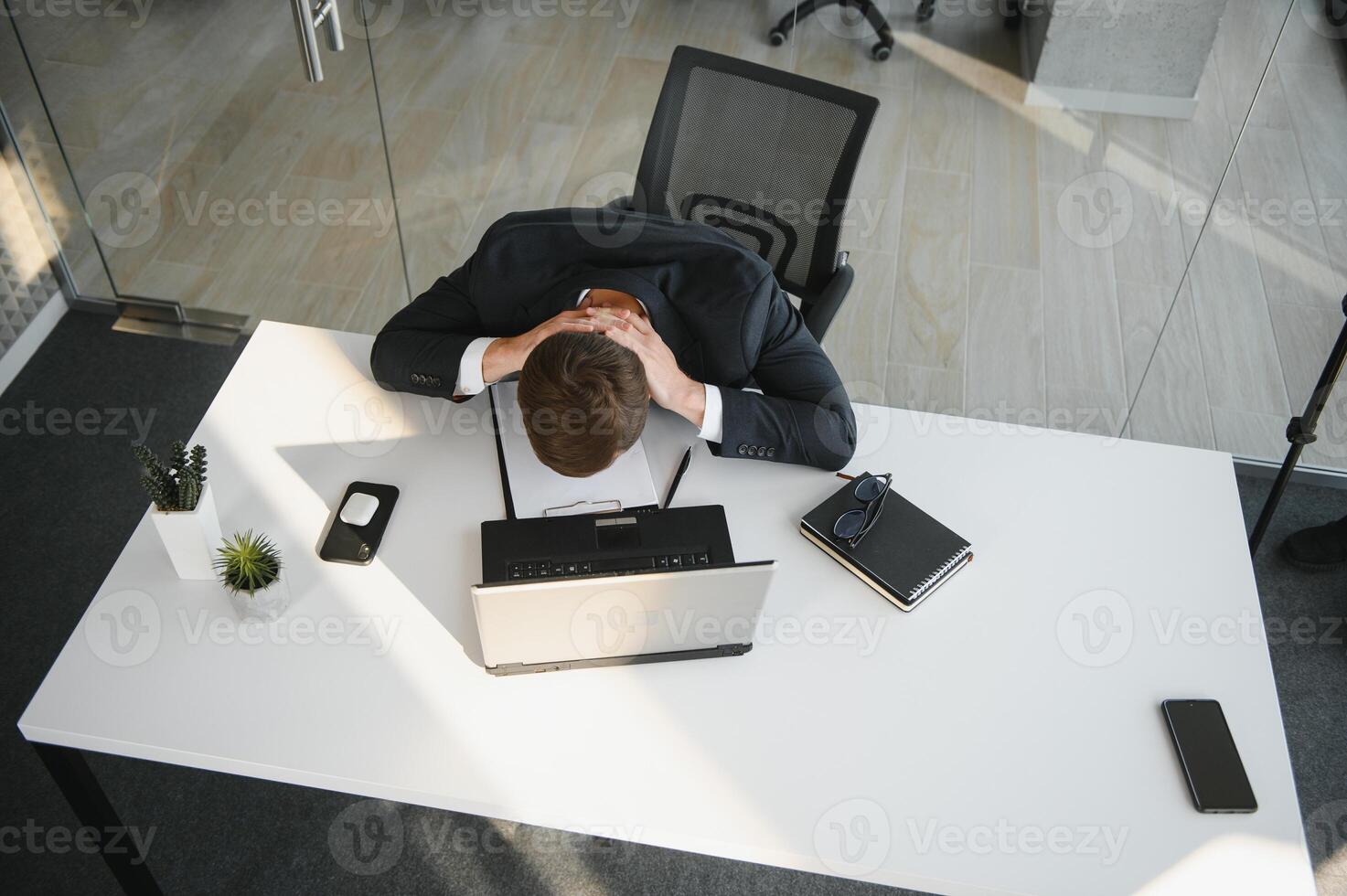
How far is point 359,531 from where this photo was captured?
1.76 meters

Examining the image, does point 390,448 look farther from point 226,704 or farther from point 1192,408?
point 1192,408

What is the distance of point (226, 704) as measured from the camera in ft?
5.09

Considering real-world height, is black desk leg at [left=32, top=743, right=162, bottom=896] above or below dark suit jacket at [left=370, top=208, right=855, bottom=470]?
below

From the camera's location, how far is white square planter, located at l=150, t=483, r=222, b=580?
161cm

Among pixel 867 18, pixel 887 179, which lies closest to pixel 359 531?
pixel 867 18

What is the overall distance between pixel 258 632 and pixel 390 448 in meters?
0.41

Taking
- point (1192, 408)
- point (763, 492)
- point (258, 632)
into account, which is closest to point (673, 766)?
point (763, 492)

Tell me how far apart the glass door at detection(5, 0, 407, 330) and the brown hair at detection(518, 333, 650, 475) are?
56.8 inches
